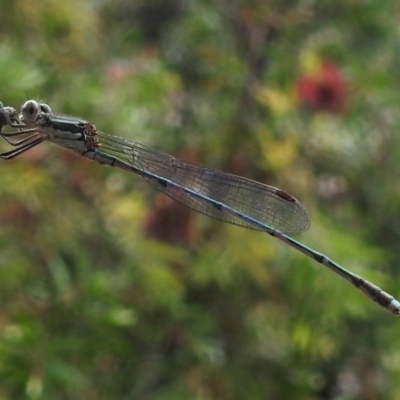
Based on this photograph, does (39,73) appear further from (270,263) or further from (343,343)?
(343,343)

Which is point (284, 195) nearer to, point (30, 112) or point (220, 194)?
point (220, 194)

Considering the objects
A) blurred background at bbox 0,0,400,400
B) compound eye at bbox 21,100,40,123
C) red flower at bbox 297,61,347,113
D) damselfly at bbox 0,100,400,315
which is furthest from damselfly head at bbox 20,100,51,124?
red flower at bbox 297,61,347,113

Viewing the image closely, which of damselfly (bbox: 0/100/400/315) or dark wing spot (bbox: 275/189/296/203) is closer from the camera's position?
damselfly (bbox: 0/100/400/315)

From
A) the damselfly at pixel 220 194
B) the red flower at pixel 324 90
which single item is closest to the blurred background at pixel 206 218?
the red flower at pixel 324 90

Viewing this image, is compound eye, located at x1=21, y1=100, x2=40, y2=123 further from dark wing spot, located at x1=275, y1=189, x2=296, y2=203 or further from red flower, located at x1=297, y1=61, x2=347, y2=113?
red flower, located at x1=297, y1=61, x2=347, y2=113

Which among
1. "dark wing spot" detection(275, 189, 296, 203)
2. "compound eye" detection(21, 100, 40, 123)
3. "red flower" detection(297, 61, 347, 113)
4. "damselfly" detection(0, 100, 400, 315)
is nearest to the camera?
"compound eye" detection(21, 100, 40, 123)

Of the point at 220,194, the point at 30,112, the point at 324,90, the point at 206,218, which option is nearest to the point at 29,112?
the point at 30,112

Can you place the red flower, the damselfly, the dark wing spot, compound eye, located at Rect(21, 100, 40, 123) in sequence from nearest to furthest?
1. compound eye, located at Rect(21, 100, 40, 123)
2. the damselfly
3. the dark wing spot
4. the red flower
